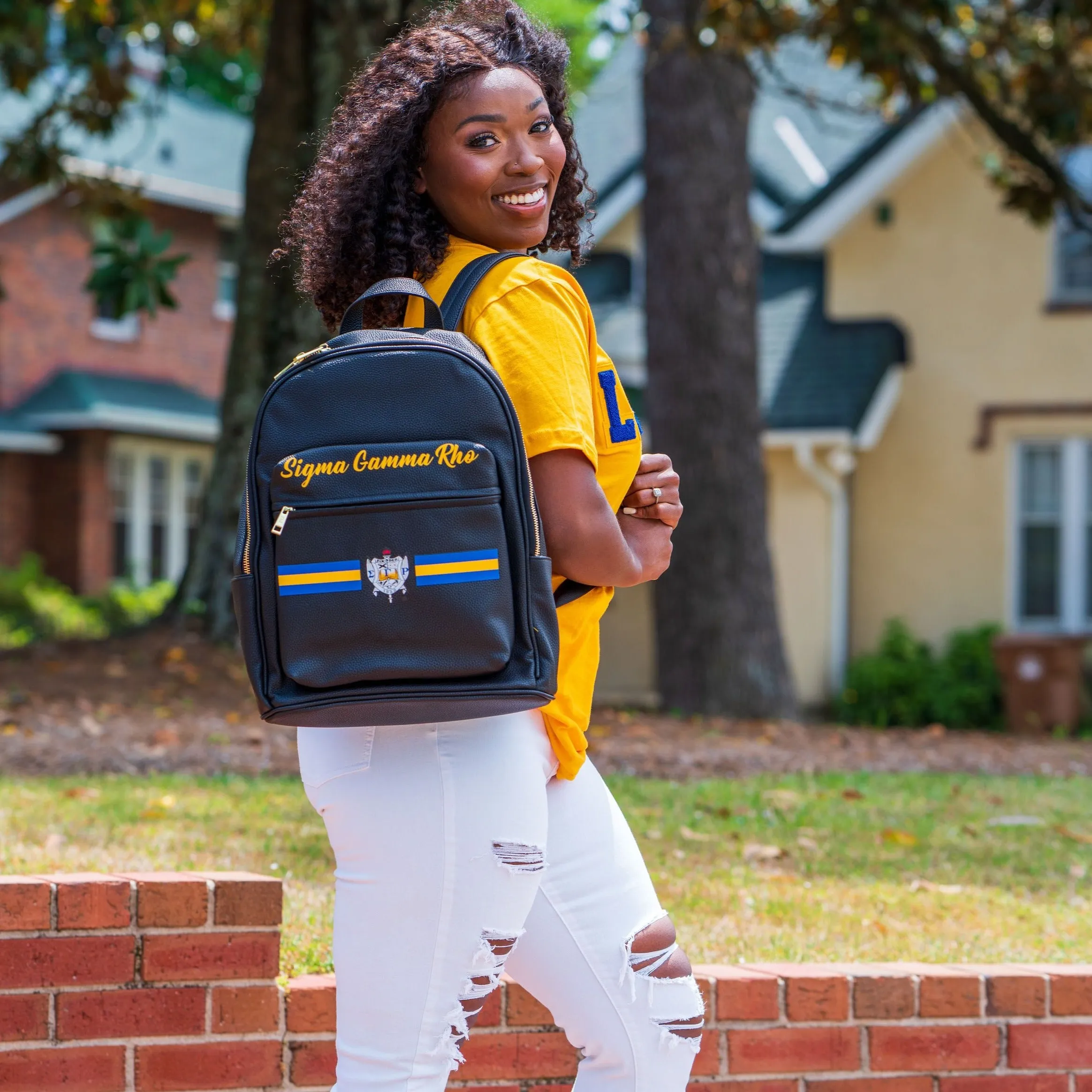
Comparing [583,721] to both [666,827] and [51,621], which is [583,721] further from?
[51,621]

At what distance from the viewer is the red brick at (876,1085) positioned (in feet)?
11.3

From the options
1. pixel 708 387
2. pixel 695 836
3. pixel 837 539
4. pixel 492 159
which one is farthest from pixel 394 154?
pixel 837 539

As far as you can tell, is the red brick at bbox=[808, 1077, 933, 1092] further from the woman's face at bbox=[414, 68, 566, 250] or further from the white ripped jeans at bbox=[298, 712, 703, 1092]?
the woman's face at bbox=[414, 68, 566, 250]

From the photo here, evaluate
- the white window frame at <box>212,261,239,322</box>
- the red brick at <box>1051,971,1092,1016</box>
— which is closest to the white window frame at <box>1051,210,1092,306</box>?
the white window frame at <box>212,261,239,322</box>

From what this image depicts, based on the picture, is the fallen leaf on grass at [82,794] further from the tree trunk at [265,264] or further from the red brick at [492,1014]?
the tree trunk at [265,264]

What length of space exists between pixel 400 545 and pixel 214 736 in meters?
5.81

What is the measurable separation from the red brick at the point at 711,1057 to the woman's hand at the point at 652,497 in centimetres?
149

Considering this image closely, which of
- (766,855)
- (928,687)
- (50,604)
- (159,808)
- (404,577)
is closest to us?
(404,577)

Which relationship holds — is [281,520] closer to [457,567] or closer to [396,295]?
[457,567]

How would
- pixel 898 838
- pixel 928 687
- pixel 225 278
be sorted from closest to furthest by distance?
pixel 898 838
pixel 928 687
pixel 225 278

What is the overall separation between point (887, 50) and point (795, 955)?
23.3ft

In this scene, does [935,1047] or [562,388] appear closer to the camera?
[562,388]

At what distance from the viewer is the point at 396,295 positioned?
2.25 m

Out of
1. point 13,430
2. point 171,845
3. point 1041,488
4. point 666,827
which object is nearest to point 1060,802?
point 666,827
